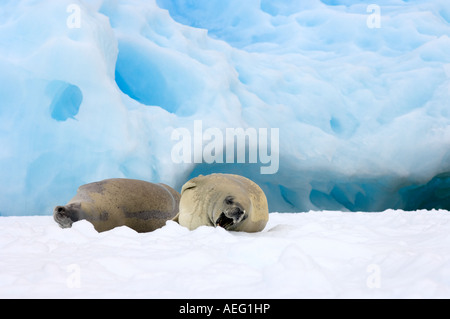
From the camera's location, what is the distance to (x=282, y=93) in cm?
647

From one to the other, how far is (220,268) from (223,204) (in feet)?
2.83

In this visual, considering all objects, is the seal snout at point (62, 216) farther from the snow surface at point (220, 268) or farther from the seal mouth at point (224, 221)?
the seal mouth at point (224, 221)

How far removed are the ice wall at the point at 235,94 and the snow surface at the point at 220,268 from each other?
3.06m

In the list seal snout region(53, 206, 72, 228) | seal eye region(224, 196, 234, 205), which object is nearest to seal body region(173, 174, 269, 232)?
seal eye region(224, 196, 234, 205)

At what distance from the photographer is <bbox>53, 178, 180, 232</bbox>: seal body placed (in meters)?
2.32

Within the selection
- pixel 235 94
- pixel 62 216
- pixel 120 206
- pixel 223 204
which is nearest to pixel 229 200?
pixel 223 204

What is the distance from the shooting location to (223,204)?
215 cm

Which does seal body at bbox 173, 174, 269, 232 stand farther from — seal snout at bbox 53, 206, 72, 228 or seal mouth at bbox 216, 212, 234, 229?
seal snout at bbox 53, 206, 72, 228

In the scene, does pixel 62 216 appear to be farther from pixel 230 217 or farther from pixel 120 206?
pixel 230 217

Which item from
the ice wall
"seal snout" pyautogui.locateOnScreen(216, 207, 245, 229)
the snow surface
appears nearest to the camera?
the snow surface

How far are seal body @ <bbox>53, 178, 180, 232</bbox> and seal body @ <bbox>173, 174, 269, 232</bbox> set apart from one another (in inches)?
9.0

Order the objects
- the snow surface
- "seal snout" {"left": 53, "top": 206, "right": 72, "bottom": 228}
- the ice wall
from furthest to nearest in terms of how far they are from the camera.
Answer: the ice wall → "seal snout" {"left": 53, "top": 206, "right": 72, "bottom": 228} → the snow surface

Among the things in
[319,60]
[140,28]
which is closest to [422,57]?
[319,60]
